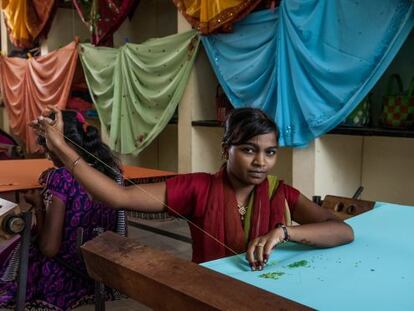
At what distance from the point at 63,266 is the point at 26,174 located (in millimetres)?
1278

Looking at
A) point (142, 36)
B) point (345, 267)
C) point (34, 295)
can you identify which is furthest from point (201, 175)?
point (142, 36)

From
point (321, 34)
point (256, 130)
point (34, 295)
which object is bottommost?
point (34, 295)

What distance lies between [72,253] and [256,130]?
100 cm

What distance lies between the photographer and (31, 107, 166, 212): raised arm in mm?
1233

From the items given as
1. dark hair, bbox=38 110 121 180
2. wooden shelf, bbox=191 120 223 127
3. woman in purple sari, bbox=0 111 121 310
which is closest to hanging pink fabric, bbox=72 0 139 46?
wooden shelf, bbox=191 120 223 127

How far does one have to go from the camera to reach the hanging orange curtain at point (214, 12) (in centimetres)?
348

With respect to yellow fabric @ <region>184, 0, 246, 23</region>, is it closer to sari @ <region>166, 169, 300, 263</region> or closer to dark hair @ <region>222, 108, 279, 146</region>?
dark hair @ <region>222, 108, 279, 146</region>

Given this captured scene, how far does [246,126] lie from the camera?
1361 mm

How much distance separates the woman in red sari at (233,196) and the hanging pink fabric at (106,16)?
3.86 meters

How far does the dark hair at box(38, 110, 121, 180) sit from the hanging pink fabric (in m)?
3.25

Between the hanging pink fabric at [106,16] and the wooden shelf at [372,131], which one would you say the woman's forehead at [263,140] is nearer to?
the wooden shelf at [372,131]

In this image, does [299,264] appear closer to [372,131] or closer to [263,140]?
[263,140]

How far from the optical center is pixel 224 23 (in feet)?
11.9

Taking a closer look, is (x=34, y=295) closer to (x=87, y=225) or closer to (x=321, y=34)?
(x=87, y=225)
